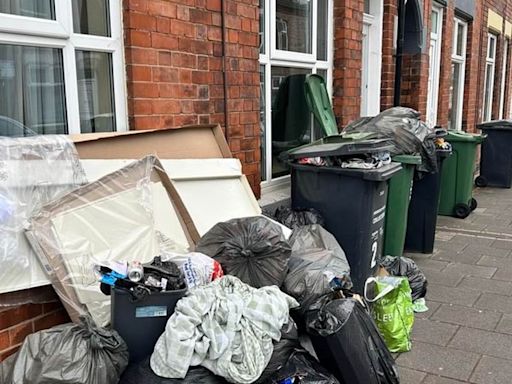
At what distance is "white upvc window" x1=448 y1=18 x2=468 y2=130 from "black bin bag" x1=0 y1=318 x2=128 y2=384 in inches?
355

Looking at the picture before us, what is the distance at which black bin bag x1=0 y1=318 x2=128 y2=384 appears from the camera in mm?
2123

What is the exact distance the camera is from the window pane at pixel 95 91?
3.11 m

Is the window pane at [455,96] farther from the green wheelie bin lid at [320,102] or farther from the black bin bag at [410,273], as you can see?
the black bin bag at [410,273]

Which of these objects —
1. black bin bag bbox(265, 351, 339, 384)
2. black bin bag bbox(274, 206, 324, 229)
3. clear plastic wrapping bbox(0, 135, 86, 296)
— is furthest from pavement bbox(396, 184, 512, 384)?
clear plastic wrapping bbox(0, 135, 86, 296)

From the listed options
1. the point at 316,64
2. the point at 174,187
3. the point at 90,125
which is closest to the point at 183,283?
the point at 174,187

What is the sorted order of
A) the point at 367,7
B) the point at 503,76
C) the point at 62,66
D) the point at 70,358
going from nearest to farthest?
the point at 70,358 < the point at 62,66 < the point at 367,7 < the point at 503,76

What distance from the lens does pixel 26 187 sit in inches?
101

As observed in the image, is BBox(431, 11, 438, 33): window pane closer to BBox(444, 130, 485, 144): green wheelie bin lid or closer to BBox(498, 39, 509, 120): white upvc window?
BBox(444, 130, 485, 144): green wheelie bin lid

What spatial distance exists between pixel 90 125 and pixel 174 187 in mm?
630

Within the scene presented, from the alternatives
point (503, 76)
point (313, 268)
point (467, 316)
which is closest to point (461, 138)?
point (467, 316)

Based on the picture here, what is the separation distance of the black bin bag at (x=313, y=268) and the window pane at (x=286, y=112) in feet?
5.06

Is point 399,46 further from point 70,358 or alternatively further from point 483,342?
point 70,358

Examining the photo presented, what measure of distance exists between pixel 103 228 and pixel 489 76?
12.0 metres

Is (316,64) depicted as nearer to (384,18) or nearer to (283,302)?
(384,18)
